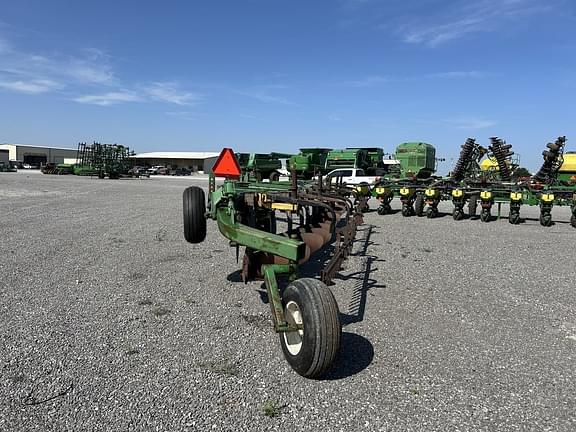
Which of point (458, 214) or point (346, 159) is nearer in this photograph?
point (458, 214)

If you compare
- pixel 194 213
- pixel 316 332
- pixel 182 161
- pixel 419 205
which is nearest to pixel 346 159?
pixel 419 205

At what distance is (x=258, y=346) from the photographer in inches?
151

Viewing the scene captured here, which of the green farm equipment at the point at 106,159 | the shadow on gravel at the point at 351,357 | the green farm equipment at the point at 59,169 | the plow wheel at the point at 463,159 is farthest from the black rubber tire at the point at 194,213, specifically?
the green farm equipment at the point at 59,169

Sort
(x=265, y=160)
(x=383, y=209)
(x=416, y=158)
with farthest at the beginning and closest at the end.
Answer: (x=265, y=160) → (x=416, y=158) → (x=383, y=209)

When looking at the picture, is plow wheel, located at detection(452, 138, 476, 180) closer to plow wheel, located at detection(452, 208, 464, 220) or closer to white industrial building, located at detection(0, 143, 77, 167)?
plow wheel, located at detection(452, 208, 464, 220)

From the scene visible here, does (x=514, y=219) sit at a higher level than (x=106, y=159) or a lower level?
lower

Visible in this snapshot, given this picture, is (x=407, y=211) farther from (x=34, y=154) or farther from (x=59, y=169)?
(x=34, y=154)

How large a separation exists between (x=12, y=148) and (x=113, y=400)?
92066mm

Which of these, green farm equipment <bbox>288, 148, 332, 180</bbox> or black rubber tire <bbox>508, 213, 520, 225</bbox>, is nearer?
black rubber tire <bbox>508, 213, 520, 225</bbox>

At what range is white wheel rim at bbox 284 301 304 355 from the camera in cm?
342

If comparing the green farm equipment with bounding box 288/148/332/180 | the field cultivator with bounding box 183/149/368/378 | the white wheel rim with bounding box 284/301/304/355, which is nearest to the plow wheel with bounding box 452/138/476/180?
the green farm equipment with bounding box 288/148/332/180

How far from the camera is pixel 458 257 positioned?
307 inches

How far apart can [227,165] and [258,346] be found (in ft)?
13.1

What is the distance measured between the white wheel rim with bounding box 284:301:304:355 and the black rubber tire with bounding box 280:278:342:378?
0.07 meters
